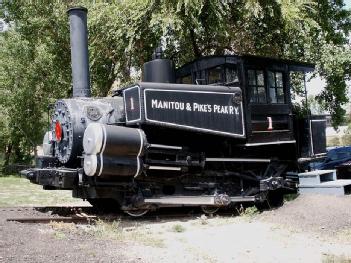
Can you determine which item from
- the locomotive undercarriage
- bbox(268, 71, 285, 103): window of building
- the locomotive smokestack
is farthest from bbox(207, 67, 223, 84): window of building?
the locomotive smokestack

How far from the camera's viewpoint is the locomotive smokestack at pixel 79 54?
9.74 metres

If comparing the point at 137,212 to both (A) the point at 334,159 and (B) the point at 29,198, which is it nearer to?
(B) the point at 29,198

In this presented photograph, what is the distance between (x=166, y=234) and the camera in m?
7.97

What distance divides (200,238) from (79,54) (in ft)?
15.0

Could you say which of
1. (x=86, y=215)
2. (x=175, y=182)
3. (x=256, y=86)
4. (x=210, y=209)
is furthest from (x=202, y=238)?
(x=256, y=86)

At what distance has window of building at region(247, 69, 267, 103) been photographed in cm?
994

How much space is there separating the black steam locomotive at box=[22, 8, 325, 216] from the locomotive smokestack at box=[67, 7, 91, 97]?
0.07ft

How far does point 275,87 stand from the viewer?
10500 mm

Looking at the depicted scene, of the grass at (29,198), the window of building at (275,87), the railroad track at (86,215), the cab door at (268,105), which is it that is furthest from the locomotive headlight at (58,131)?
the window of building at (275,87)

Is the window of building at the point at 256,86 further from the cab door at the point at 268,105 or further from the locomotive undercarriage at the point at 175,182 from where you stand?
the locomotive undercarriage at the point at 175,182

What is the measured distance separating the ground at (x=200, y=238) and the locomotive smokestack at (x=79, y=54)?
2.60 metres

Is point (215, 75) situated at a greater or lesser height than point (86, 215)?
greater

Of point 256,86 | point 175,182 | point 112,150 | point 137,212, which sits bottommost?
point 137,212

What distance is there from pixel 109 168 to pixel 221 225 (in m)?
2.34
